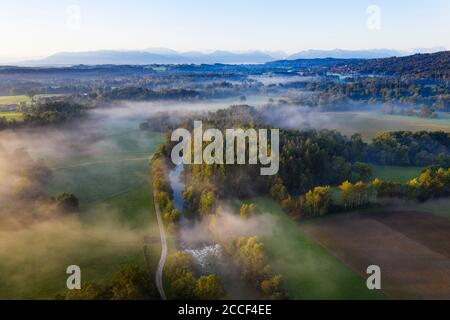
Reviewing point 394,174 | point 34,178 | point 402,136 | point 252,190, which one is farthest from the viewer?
point 402,136

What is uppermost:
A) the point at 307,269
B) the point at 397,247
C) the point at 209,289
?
the point at 209,289

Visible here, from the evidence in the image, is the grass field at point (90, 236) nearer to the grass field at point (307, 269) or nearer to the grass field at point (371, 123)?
the grass field at point (307, 269)

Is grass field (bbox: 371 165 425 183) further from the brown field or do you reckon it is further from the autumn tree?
the autumn tree

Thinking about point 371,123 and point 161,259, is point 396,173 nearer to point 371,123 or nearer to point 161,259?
point 161,259

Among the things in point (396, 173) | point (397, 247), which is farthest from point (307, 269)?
point (396, 173)

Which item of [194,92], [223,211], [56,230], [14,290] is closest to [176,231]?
[223,211]

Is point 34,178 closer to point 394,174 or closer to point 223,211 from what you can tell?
point 223,211
